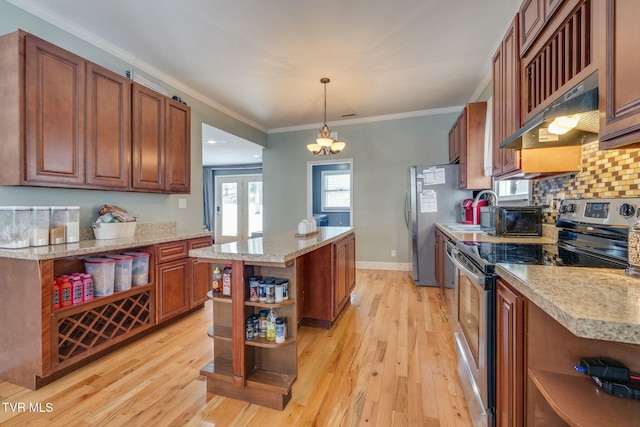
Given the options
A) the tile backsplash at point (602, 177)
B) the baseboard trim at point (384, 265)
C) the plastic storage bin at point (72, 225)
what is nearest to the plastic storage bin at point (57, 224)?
the plastic storage bin at point (72, 225)

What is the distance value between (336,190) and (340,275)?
423 cm

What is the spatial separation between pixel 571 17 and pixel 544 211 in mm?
1367

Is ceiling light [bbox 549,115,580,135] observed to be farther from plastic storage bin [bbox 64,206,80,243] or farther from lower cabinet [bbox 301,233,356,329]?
plastic storage bin [bbox 64,206,80,243]

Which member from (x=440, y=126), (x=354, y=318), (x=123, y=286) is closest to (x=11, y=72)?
(x=123, y=286)

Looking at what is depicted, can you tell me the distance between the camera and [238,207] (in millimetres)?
8117

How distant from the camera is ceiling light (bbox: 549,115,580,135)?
1.39 meters

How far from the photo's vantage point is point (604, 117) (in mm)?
1044

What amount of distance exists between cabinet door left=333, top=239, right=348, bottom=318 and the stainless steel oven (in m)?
1.05

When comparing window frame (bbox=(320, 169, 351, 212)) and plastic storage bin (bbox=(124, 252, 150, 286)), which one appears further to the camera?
window frame (bbox=(320, 169, 351, 212))

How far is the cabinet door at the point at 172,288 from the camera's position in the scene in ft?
8.25

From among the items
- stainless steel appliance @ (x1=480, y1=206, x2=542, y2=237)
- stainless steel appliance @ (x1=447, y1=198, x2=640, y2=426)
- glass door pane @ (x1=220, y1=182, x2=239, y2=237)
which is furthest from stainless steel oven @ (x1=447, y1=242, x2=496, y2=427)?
glass door pane @ (x1=220, y1=182, x2=239, y2=237)

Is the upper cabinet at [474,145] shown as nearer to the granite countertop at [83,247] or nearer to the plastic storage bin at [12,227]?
the granite countertop at [83,247]

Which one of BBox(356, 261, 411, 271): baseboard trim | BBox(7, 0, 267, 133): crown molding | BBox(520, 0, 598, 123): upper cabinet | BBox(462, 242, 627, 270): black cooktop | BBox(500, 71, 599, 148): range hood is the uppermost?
BBox(7, 0, 267, 133): crown molding

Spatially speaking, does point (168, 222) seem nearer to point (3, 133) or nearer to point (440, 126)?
point (3, 133)
